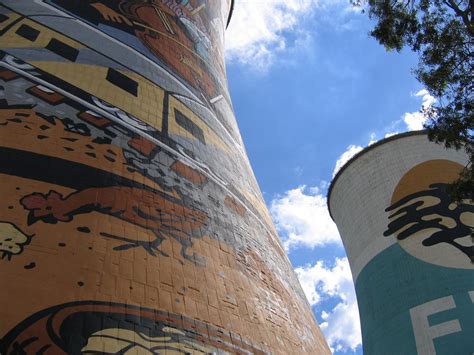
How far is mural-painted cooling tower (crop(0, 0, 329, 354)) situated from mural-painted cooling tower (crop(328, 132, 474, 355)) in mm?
5191

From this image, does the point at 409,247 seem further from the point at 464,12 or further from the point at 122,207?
the point at 122,207

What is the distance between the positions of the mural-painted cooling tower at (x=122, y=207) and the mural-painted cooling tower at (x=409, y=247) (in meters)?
5.19

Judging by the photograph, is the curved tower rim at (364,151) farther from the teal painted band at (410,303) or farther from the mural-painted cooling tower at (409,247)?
the teal painted band at (410,303)

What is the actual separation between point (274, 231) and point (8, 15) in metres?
3.69

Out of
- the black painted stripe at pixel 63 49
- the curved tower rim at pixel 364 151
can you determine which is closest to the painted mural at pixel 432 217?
the curved tower rim at pixel 364 151

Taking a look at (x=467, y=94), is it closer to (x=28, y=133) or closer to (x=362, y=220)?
(x=28, y=133)

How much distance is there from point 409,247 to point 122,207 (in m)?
→ 8.27

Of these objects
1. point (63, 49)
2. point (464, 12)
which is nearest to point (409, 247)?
point (464, 12)

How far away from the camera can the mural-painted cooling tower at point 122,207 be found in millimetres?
3188

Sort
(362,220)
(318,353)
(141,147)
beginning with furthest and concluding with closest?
1. (362,220)
2. (318,353)
3. (141,147)

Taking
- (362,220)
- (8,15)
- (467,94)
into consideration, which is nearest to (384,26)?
(467,94)

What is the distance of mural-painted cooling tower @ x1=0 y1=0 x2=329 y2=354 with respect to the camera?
3188 millimetres

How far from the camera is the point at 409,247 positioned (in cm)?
1100

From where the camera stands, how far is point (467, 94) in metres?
4.48
